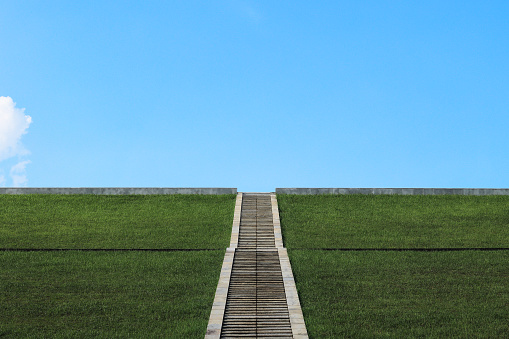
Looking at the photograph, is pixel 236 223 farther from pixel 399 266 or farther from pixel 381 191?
pixel 381 191

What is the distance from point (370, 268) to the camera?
63.8 ft

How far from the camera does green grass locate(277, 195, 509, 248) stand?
2330 centimetres

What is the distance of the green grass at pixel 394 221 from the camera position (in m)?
23.3

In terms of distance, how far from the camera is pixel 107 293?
54.7 ft

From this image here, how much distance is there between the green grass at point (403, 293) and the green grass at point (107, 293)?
334 cm

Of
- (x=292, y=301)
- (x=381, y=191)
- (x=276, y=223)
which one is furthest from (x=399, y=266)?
(x=381, y=191)

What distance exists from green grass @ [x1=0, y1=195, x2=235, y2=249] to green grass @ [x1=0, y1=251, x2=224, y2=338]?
6.19 feet

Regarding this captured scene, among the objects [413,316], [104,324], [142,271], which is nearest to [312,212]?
[142,271]

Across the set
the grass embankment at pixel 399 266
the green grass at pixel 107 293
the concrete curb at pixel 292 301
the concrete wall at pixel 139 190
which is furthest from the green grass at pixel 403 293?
the concrete wall at pixel 139 190

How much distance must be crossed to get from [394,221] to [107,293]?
1548 cm

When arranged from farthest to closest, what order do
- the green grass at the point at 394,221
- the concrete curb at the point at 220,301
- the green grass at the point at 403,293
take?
the green grass at the point at 394,221 → the green grass at the point at 403,293 → the concrete curb at the point at 220,301

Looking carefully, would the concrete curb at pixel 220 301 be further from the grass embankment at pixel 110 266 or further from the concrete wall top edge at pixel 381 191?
the concrete wall top edge at pixel 381 191

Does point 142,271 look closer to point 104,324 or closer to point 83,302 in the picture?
point 83,302

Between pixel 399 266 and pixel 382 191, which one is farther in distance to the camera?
pixel 382 191
